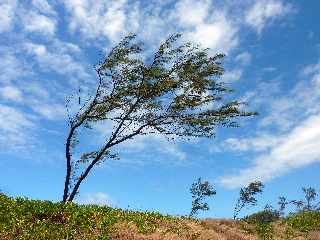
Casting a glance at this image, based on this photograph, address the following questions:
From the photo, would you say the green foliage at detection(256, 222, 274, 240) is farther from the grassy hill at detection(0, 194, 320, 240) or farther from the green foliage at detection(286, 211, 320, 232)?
the green foliage at detection(286, 211, 320, 232)

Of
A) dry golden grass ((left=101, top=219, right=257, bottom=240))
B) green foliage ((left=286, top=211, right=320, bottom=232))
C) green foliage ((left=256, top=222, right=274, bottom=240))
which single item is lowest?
dry golden grass ((left=101, top=219, right=257, bottom=240))

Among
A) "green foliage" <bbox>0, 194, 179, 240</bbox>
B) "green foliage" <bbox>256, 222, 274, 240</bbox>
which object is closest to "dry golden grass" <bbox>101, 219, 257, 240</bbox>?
"green foliage" <bbox>0, 194, 179, 240</bbox>

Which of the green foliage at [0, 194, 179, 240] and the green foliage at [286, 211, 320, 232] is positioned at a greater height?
the green foliage at [286, 211, 320, 232]

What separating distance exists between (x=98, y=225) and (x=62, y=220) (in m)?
1.86

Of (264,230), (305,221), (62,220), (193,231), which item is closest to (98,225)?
(62,220)

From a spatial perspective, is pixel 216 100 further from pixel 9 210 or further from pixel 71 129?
pixel 9 210

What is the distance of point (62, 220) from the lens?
26922mm

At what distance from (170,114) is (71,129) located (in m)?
7.24

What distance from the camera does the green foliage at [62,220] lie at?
2478 cm

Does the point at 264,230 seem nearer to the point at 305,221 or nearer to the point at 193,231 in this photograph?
the point at 305,221

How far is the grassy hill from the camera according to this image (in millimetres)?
Answer: 25000

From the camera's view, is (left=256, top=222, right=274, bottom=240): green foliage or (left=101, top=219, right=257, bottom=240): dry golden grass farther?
(left=256, top=222, right=274, bottom=240): green foliage

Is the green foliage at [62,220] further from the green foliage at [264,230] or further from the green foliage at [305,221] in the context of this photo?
the green foliage at [305,221]

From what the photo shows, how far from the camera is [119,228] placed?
26.3m
